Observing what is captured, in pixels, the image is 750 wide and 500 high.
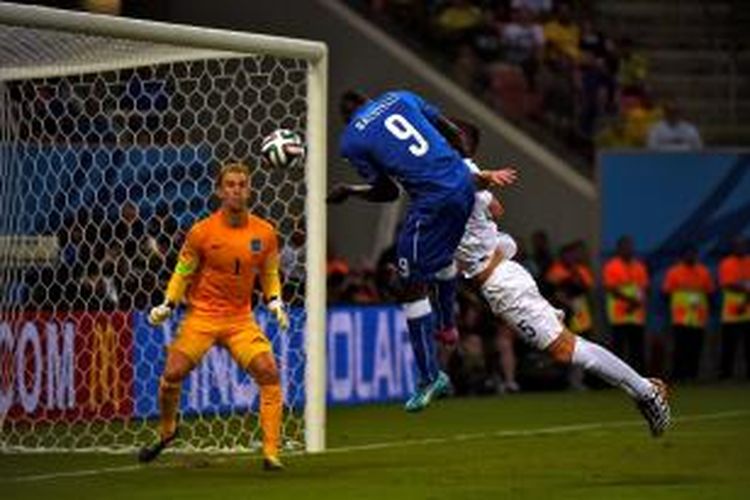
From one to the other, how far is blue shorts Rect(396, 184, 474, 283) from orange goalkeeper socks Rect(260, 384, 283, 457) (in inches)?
55.0

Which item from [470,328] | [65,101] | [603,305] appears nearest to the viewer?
[65,101]

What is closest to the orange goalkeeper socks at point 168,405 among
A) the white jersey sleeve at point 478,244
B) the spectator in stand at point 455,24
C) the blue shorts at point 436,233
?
the blue shorts at point 436,233

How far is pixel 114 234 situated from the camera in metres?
18.2

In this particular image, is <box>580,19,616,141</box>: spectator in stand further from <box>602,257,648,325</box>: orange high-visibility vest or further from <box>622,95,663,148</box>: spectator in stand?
<box>602,257,648,325</box>: orange high-visibility vest

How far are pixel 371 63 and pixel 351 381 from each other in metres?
6.80

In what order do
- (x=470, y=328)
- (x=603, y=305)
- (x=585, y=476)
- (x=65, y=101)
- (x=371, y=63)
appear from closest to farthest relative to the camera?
(x=585, y=476)
(x=65, y=101)
(x=470, y=328)
(x=603, y=305)
(x=371, y=63)

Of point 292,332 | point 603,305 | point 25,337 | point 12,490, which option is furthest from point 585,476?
point 603,305

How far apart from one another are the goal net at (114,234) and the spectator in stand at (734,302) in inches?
345

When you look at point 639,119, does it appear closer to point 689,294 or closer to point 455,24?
point 455,24

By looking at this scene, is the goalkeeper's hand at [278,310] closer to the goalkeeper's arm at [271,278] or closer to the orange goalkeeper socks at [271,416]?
the goalkeeper's arm at [271,278]

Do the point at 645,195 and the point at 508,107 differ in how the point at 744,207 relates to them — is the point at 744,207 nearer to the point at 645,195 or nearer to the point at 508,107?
the point at 645,195

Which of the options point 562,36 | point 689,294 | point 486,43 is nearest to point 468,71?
point 486,43

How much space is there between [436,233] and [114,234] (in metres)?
5.04

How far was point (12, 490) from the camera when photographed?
43.6ft
